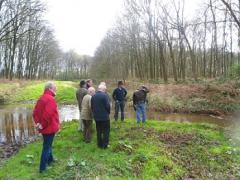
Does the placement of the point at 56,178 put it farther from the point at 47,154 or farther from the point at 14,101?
the point at 14,101

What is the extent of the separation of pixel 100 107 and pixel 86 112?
1.08 metres

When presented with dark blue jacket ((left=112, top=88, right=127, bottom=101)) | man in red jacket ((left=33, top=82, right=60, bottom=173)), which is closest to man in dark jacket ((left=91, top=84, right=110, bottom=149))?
man in red jacket ((left=33, top=82, right=60, bottom=173))

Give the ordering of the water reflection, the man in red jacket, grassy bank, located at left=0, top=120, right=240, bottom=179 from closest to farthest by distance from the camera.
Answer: the man in red jacket
grassy bank, located at left=0, top=120, right=240, bottom=179
the water reflection

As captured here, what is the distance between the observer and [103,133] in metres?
12.0

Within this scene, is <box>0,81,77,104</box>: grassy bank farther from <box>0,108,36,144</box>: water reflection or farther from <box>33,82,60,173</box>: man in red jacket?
<box>33,82,60,173</box>: man in red jacket

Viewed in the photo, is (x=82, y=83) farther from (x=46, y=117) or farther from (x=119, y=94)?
(x=46, y=117)

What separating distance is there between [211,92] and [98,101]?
1898cm

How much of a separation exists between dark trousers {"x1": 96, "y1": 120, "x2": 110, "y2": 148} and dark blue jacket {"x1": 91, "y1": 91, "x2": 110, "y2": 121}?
0.20 meters

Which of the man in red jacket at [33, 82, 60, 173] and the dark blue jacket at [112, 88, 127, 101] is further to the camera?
the dark blue jacket at [112, 88, 127, 101]

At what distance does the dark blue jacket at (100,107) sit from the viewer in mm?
11805

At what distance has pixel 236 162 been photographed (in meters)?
10.9

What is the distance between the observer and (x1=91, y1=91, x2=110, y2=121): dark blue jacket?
38.7 ft

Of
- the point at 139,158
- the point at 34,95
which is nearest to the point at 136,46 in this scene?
the point at 34,95

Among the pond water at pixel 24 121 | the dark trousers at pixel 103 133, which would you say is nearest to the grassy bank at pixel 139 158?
the dark trousers at pixel 103 133
